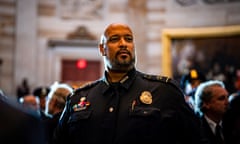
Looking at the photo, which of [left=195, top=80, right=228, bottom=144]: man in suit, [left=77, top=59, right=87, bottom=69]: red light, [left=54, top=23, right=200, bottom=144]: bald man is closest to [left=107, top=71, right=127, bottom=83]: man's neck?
[left=54, top=23, right=200, bottom=144]: bald man

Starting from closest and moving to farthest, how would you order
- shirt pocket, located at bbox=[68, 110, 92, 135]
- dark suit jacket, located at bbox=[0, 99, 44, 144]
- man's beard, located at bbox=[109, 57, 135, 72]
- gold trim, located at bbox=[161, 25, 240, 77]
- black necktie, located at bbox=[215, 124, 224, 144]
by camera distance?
dark suit jacket, located at bbox=[0, 99, 44, 144], shirt pocket, located at bbox=[68, 110, 92, 135], man's beard, located at bbox=[109, 57, 135, 72], black necktie, located at bbox=[215, 124, 224, 144], gold trim, located at bbox=[161, 25, 240, 77]

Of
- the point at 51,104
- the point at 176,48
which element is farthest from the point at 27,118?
the point at 176,48

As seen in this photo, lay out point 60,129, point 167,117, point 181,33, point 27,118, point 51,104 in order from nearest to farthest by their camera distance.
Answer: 1. point 27,118
2. point 167,117
3. point 60,129
4. point 51,104
5. point 181,33

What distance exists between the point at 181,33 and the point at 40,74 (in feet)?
12.1

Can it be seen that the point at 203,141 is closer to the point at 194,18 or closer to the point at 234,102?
the point at 234,102

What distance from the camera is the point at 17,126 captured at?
1061mm

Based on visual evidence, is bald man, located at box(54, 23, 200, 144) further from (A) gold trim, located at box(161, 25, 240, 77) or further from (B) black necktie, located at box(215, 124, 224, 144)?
(A) gold trim, located at box(161, 25, 240, 77)

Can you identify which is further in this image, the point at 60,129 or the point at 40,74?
the point at 40,74

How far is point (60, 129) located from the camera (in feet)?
10.0

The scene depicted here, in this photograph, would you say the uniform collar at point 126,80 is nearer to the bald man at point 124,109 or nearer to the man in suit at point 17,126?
the bald man at point 124,109

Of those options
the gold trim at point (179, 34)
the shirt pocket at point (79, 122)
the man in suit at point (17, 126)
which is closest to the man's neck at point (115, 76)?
the shirt pocket at point (79, 122)

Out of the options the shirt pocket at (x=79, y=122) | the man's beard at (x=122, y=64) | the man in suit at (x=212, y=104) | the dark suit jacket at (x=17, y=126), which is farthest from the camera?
the man in suit at (x=212, y=104)

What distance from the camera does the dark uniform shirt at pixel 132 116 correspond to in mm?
2758

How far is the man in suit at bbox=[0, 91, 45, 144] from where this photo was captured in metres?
1.05
